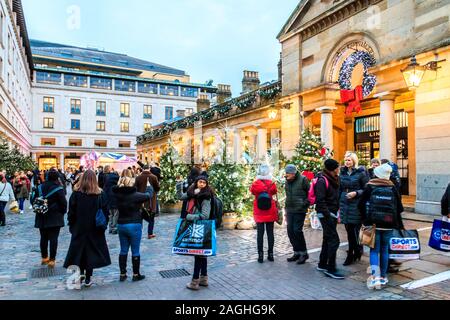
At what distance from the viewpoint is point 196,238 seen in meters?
5.53

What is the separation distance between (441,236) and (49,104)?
223ft

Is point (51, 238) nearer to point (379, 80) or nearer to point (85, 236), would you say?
point (85, 236)

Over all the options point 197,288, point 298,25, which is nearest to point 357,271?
point 197,288

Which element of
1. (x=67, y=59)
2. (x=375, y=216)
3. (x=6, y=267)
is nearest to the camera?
(x=375, y=216)

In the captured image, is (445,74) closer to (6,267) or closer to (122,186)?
(122,186)

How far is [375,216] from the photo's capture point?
551 centimetres

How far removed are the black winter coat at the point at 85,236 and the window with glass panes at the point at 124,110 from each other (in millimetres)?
66460

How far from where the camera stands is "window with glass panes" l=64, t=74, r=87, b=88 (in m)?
65.1

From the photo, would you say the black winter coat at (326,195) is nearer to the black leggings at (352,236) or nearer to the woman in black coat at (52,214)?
the black leggings at (352,236)

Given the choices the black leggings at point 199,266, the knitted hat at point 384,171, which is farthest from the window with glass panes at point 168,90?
the knitted hat at point 384,171

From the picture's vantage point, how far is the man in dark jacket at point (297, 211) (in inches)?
279

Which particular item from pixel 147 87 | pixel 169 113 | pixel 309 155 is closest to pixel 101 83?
pixel 147 87
